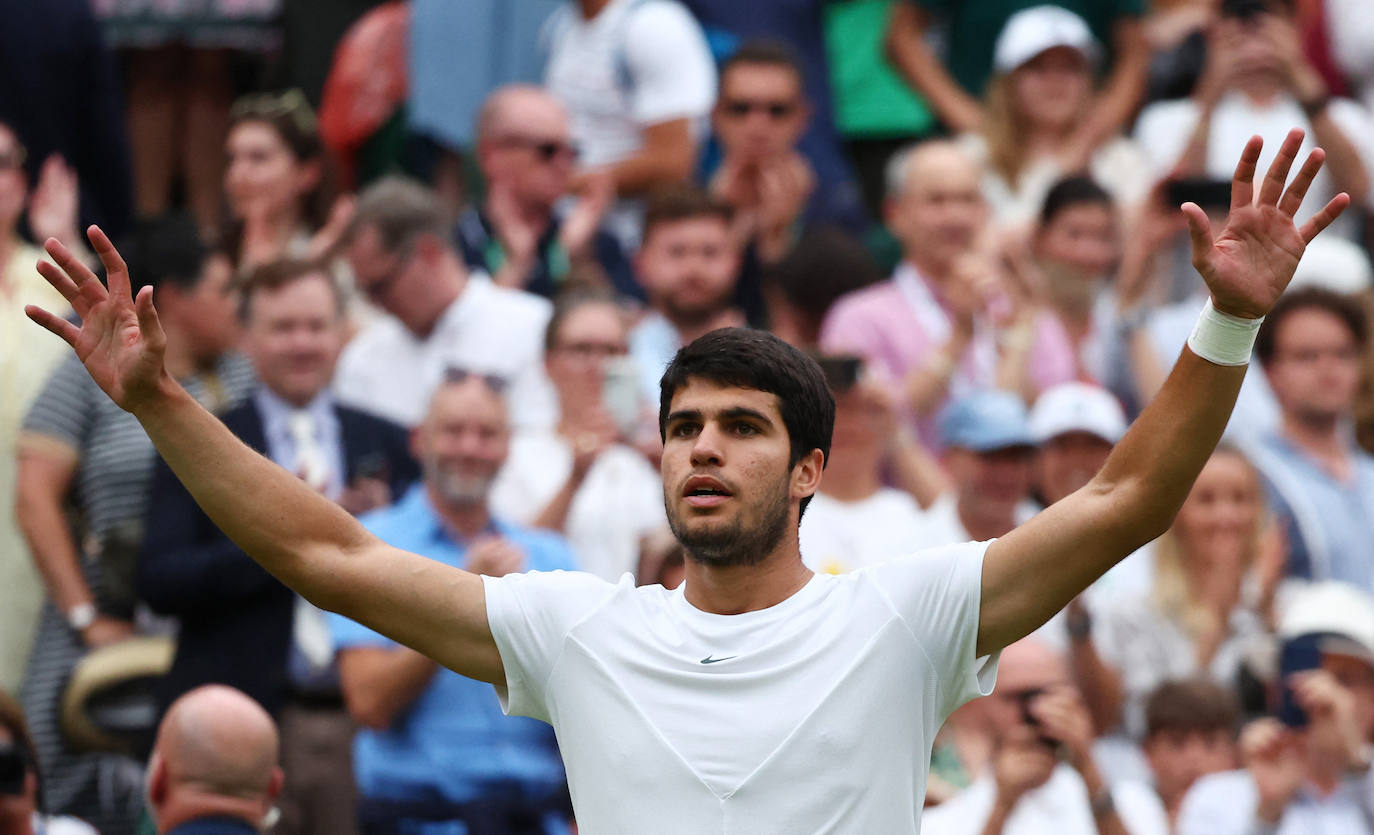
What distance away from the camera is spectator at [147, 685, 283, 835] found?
5.05 metres

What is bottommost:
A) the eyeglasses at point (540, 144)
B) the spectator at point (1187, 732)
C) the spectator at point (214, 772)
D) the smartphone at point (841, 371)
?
the spectator at point (1187, 732)

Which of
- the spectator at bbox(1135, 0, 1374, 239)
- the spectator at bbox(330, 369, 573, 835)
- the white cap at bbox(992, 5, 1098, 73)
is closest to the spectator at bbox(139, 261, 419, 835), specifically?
the spectator at bbox(330, 369, 573, 835)

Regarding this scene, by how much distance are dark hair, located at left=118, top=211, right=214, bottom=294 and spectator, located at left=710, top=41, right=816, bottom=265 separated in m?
2.30

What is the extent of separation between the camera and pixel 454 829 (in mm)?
6215

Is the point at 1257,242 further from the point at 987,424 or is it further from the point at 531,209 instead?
the point at 531,209

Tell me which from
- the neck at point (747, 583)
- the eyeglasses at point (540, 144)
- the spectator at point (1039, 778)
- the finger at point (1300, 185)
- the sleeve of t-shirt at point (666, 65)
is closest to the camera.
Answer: the finger at point (1300, 185)

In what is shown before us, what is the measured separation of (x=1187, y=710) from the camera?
22.8 ft

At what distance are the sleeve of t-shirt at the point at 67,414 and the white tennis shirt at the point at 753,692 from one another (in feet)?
11.8

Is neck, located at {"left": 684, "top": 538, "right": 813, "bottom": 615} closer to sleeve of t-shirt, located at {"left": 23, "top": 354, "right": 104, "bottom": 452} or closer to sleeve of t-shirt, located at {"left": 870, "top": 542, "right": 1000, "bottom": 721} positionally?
sleeve of t-shirt, located at {"left": 870, "top": 542, "right": 1000, "bottom": 721}

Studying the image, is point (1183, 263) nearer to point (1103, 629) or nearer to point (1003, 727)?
point (1103, 629)

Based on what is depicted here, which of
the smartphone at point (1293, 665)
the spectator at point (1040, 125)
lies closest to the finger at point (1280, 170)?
the smartphone at point (1293, 665)

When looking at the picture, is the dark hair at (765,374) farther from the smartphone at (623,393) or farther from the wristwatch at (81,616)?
the wristwatch at (81,616)

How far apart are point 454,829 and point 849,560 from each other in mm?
1681

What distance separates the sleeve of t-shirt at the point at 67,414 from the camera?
24.1 ft
